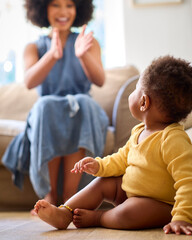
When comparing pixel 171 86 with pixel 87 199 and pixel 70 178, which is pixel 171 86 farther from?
pixel 70 178

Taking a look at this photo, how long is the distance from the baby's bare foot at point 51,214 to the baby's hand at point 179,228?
223mm

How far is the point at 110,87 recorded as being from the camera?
6.15 ft

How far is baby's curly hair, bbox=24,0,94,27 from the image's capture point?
68.6 inches

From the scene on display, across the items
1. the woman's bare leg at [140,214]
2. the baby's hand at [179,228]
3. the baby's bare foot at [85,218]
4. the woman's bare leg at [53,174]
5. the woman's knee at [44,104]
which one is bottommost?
the woman's bare leg at [53,174]

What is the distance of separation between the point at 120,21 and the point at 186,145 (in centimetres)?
219

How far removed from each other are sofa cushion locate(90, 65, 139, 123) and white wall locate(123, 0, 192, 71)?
69 cm

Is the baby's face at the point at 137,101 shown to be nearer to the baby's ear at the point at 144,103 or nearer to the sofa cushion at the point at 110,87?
the baby's ear at the point at 144,103

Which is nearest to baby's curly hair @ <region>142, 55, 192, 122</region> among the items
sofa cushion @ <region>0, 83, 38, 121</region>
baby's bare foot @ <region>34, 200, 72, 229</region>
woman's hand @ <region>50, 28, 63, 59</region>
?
baby's bare foot @ <region>34, 200, 72, 229</region>

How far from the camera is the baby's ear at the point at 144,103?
0.76 m

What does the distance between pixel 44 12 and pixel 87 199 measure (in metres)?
1.19

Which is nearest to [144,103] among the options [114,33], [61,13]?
[61,13]

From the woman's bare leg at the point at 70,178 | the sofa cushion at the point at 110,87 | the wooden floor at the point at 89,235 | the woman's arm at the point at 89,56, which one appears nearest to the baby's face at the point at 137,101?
the wooden floor at the point at 89,235

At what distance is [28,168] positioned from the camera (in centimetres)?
142

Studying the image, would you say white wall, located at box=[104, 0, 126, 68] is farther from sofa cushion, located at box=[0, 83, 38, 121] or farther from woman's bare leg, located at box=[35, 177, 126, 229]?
woman's bare leg, located at box=[35, 177, 126, 229]
